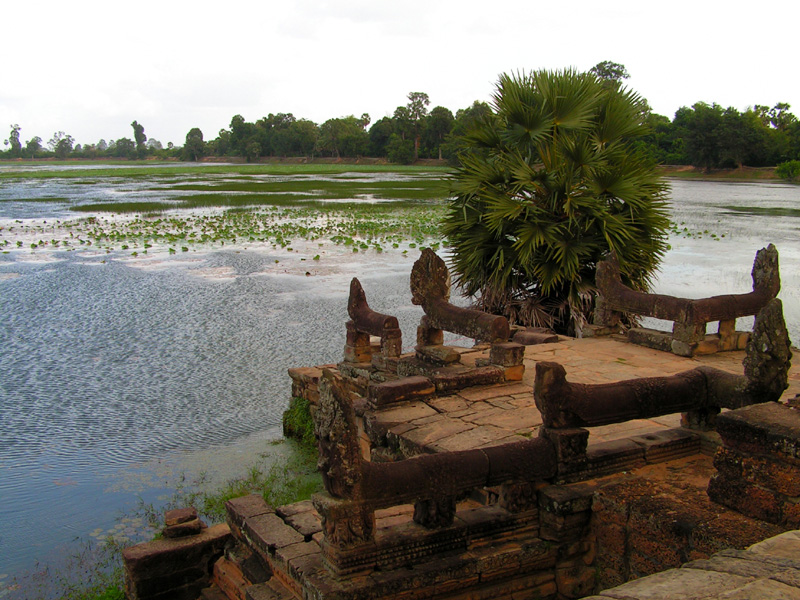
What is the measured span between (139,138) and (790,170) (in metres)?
136

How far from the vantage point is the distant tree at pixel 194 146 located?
436 ft

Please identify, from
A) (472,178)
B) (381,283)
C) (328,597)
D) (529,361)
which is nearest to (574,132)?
(472,178)

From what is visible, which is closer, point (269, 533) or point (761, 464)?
point (761, 464)

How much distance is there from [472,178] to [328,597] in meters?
8.13

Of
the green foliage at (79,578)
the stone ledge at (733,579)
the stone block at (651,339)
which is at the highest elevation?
the stone ledge at (733,579)

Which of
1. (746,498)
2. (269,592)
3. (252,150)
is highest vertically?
(252,150)

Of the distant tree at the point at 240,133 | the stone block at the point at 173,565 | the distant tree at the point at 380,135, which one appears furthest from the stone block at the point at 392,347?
the distant tree at the point at 240,133

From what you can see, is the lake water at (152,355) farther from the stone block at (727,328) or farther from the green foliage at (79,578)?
the stone block at (727,328)

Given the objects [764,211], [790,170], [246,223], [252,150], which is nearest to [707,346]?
[246,223]

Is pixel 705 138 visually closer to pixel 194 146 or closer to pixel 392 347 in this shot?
pixel 392 347

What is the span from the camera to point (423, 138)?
303 feet

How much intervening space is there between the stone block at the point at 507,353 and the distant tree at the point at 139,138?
527 ft

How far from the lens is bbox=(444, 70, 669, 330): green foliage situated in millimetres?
10328

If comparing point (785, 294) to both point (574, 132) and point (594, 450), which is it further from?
point (594, 450)
